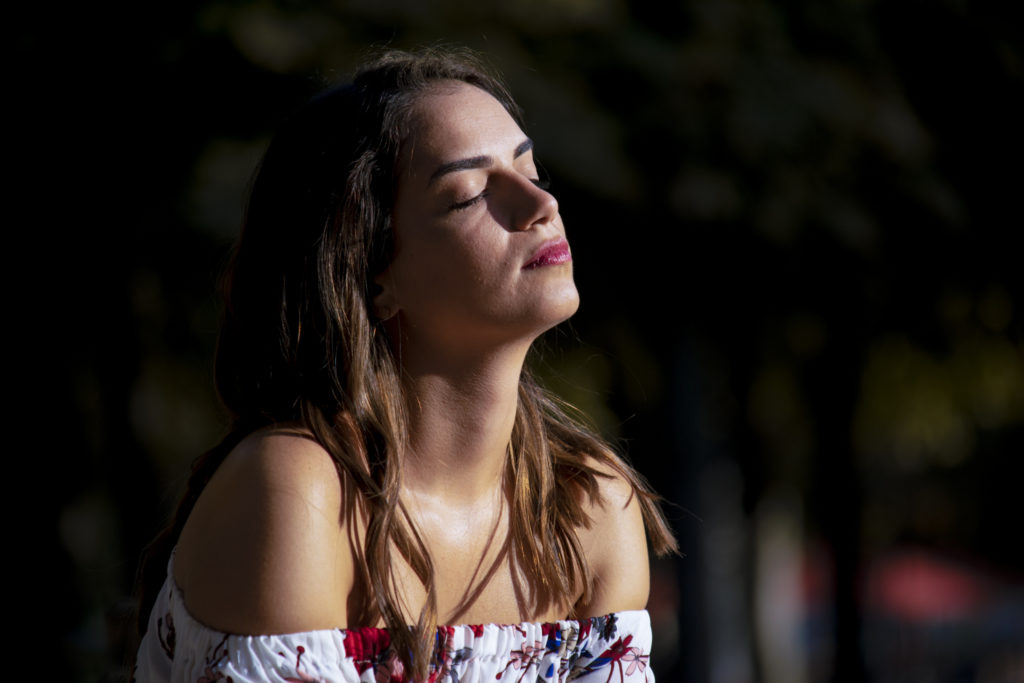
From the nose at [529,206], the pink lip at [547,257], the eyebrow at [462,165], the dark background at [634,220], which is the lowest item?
the dark background at [634,220]

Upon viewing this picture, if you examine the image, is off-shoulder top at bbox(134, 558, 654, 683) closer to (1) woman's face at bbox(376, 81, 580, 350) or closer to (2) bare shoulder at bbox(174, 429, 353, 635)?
(2) bare shoulder at bbox(174, 429, 353, 635)

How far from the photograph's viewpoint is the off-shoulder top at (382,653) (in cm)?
181

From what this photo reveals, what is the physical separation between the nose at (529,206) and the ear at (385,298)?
244mm

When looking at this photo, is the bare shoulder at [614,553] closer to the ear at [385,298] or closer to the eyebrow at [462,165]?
the ear at [385,298]

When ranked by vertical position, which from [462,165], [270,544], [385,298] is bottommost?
[270,544]

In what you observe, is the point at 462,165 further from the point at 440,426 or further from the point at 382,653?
the point at 382,653

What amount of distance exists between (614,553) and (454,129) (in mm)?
882

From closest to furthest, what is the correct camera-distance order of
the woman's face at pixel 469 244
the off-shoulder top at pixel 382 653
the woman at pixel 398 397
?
the off-shoulder top at pixel 382 653 < the woman at pixel 398 397 < the woman's face at pixel 469 244

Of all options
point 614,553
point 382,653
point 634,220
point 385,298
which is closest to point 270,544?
point 382,653

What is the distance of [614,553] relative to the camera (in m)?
2.34

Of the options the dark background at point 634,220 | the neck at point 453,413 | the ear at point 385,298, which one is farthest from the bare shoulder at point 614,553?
the dark background at point 634,220

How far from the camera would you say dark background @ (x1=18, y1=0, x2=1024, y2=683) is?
5438mm

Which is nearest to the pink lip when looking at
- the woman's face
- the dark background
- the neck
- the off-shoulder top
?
the woman's face

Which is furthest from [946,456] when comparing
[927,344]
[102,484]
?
[102,484]
